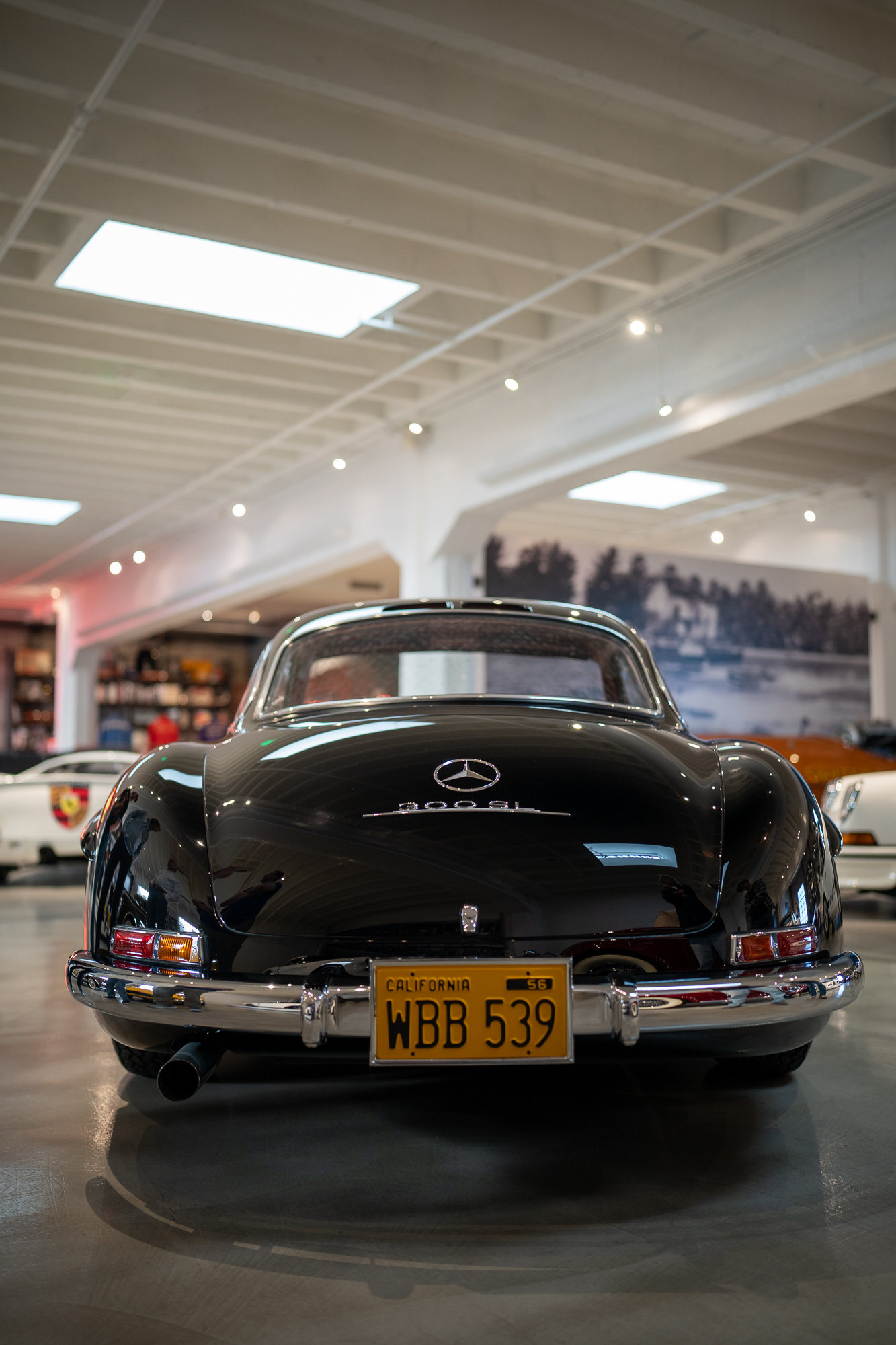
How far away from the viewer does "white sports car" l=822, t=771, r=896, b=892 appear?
5965mm

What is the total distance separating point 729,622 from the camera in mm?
13336

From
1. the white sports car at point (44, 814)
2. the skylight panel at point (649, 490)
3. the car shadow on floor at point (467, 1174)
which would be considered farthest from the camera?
the skylight panel at point (649, 490)

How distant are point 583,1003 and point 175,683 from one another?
23462 mm

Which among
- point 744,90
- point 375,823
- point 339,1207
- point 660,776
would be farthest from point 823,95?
point 339,1207

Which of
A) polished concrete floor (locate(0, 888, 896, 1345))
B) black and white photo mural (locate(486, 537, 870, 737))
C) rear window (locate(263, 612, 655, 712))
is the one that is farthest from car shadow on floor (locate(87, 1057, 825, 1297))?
black and white photo mural (locate(486, 537, 870, 737))

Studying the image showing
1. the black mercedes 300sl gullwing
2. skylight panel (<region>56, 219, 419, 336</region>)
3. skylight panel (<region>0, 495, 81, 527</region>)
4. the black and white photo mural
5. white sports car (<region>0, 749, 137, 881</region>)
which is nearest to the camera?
the black mercedes 300sl gullwing

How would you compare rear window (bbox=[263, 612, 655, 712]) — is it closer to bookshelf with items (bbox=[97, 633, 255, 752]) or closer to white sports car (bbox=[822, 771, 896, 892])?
white sports car (bbox=[822, 771, 896, 892])

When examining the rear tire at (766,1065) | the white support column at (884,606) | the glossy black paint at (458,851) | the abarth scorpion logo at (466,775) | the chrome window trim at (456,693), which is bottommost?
the rear tire at (766,1065)

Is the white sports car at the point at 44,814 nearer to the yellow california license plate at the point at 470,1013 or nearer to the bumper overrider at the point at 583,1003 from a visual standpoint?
the bumper overrider at the point at 583,1003

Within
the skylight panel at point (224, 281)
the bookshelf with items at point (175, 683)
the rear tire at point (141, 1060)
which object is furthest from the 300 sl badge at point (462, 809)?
the bookshelf with items at point (175, 683)

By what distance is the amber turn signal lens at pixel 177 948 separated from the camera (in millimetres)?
2053

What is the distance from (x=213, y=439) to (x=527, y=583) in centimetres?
358

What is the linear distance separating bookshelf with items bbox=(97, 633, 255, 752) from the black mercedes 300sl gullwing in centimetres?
2124

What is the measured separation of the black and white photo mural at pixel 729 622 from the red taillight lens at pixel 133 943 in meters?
9.53
